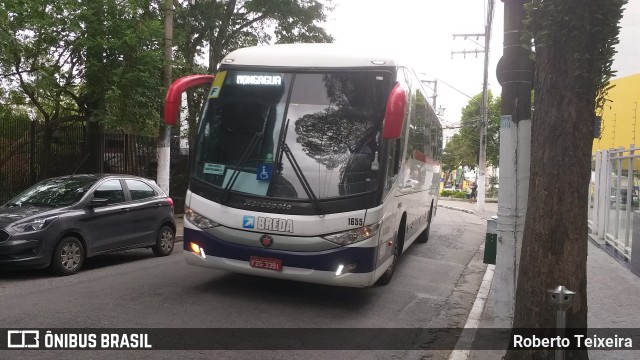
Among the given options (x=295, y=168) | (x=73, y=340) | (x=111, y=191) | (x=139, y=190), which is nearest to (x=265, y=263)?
(x=295, y=168)

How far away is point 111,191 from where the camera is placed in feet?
29.3

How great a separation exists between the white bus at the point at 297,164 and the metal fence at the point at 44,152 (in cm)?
938

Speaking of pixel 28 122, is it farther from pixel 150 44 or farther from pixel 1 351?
pixel 1 351

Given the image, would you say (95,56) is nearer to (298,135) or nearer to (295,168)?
(298,135)

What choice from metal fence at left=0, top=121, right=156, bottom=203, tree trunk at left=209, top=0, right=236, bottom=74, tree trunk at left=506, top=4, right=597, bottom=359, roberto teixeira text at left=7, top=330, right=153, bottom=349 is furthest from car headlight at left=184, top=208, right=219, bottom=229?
tree trunk at left=209, top=0, right=236, bottom=74

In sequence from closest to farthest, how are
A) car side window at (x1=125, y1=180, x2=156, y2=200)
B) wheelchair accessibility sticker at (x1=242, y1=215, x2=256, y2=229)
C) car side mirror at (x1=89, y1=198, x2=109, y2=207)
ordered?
wheelchair accessibility sticker at (x1=242, y1=215, x2=256, y2=229), car side mirror at (x1=89, y1=198, x2=109, y2=207), car side window at (x1=125, y1=180, x2=156, y2=200)

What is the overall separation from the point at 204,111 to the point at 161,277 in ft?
9.03

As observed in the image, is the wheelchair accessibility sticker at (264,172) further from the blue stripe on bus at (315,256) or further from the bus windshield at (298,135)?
the blue stripe on bus at (315,256)

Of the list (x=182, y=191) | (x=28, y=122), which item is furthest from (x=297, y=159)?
(x=182, y=191)

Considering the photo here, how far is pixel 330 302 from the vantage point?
22.6ft

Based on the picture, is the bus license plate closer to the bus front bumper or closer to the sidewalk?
the bus front bumper

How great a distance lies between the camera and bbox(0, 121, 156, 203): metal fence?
13648 millimetres

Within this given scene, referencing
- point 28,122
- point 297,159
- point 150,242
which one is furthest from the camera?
point 28,122

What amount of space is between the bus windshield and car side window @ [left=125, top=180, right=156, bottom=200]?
3.20m
